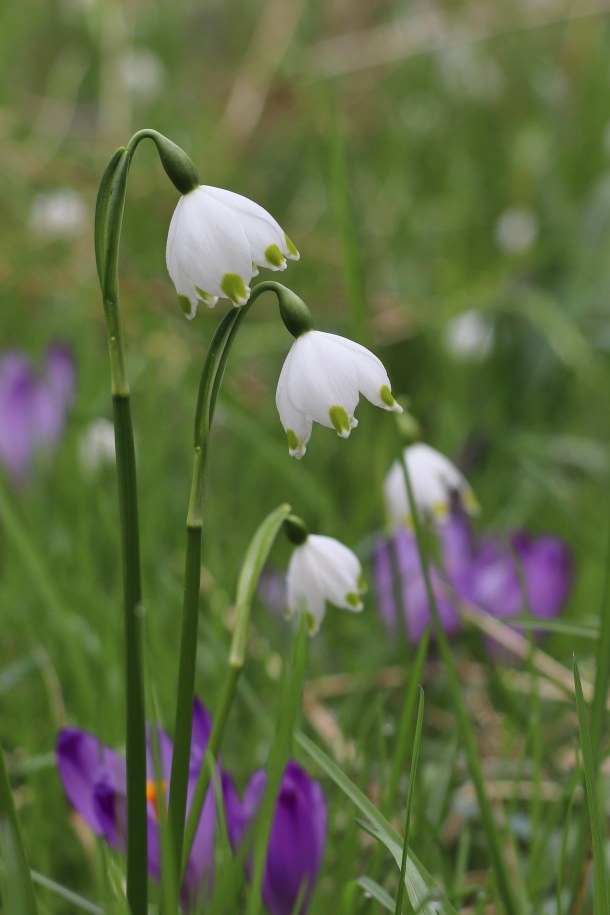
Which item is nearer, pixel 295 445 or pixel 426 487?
pixel 295 445

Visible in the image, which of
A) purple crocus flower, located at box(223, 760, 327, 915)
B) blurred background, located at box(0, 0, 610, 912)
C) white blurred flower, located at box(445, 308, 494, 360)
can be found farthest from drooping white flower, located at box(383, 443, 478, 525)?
white blurred flower, located at box(445, 308, 494, 360)

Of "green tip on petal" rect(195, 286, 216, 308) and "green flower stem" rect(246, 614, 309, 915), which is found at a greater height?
"green tip on petal" rect(195, 286, 216, 308)

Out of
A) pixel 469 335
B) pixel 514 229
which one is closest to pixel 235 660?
pixel 469 335

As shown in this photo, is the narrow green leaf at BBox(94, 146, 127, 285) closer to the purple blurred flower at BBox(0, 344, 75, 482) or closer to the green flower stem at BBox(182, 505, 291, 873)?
the green flower stem at BBox(182, 505, 291, 873)

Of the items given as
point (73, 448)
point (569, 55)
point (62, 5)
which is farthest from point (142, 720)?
point (62, 5)

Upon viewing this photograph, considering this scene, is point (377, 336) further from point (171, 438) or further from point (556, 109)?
point (556, 109)

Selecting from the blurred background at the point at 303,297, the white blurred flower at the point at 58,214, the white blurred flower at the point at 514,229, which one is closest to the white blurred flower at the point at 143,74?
the blurred background at the point at 303,297

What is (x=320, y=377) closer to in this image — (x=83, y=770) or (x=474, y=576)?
(x=83, y=770)
